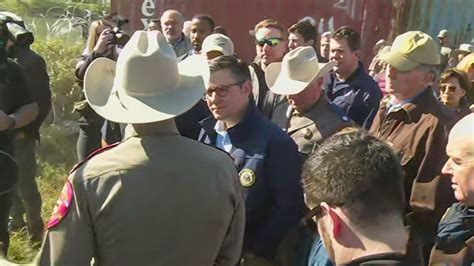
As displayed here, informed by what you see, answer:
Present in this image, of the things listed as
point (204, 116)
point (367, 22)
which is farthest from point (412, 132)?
point (367, 22)

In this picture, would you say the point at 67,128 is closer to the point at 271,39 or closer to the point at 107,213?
the point at 271,39

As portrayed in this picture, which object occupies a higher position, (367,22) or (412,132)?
(412,132)

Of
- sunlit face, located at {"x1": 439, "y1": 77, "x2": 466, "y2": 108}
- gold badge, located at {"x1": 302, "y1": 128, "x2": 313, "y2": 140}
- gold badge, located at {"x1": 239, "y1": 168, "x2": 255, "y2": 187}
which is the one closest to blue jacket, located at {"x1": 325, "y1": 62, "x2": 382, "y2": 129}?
sunlit face, located at {"x1": 439, "y1": 77, "x2": 466, "y2": 108}

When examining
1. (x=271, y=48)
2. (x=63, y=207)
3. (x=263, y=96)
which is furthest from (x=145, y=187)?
(x=271, y=48)

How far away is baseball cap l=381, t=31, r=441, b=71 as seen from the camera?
151 inches

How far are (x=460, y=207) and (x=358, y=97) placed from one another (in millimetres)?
2308

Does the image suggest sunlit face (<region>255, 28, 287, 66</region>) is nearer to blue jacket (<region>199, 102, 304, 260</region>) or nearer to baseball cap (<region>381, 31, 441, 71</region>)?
baseball cap (<region>381, 31, 441, 71</region>)

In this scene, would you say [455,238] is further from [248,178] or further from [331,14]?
[331,14]

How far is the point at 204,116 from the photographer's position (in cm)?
438

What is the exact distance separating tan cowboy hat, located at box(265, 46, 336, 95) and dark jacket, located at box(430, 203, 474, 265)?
1.32 m

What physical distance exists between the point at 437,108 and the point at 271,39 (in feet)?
7.57

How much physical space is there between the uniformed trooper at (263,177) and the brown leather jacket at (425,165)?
547 mm

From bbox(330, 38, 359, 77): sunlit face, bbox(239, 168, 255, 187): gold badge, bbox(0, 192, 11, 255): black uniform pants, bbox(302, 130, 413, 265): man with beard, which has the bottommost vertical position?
bbox(0, 192, 11, 255): black uniform pants

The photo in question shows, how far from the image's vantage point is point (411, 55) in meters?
3.88
